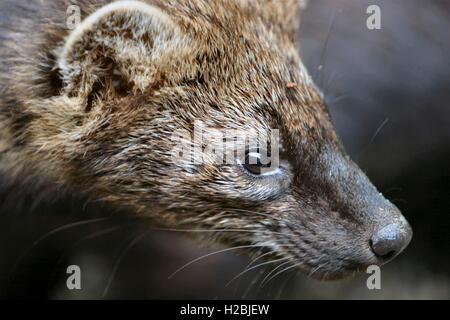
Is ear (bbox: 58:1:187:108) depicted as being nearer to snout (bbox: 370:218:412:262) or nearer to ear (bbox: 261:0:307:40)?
ear (bbox: 261:0:307:40)

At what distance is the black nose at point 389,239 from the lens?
2164mm

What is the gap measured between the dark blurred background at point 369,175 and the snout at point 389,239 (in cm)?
95

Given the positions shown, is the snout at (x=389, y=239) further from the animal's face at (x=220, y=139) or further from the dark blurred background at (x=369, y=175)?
the dark blurred background at (x=369, y=175)

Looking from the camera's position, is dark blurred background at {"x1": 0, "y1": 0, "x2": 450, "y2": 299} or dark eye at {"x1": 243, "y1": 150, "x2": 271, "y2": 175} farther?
dark blurred background at {"x1": 0, "y1": 0, "x2": 450, "y2": 299}

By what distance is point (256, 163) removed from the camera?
2.18 metres

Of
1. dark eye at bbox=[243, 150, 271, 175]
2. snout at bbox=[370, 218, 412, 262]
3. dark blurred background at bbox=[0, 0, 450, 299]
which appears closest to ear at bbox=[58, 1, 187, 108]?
dark eye at bbox=[243, 150, 271, 175]

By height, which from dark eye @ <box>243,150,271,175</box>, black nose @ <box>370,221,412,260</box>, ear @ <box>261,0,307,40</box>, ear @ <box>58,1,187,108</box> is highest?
ear @ <box>261,0,307,40</box>

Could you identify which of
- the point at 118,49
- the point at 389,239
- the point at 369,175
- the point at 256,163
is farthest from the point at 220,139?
the point at 369,175

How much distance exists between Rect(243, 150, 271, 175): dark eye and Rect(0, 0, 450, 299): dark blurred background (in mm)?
929

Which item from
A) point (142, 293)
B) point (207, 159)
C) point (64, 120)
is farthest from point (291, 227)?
point (142, 293)

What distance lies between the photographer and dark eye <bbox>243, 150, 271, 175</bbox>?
2.17m

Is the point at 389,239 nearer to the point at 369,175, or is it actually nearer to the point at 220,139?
the point at 220,139

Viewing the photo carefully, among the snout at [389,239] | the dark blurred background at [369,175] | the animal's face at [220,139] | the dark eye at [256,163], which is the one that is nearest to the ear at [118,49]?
the animal's face at [220,139]

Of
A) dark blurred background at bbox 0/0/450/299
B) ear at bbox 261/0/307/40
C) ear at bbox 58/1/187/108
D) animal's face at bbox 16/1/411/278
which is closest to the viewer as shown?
ear at bbox 58/1/187/108
